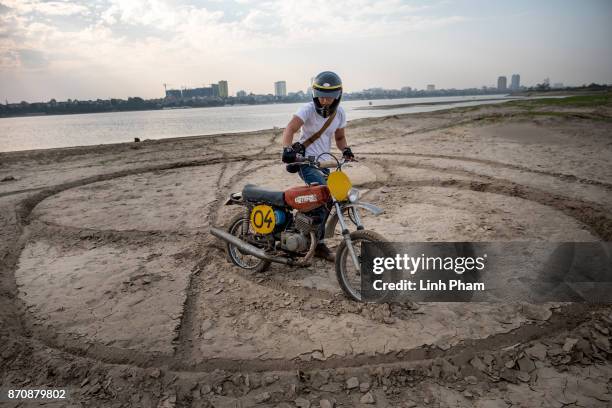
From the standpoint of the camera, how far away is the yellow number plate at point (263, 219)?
4.36 metres

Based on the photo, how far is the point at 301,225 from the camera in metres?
4.14

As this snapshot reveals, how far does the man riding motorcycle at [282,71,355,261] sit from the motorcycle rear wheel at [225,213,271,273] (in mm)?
822

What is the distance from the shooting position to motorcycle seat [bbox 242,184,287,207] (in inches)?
170

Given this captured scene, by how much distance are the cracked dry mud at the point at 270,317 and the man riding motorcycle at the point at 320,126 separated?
1.11 m

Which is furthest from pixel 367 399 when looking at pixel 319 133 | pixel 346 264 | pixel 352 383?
pixel 319 133

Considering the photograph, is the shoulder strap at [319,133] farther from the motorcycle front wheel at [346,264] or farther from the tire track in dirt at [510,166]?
the tire track in dirt at [510,166]

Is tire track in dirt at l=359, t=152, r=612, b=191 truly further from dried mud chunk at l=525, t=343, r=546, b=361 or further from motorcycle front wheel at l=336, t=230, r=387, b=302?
motorcycle front wheel at l=336, t=230, r=387, b=302

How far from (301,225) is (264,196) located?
2.07 feet

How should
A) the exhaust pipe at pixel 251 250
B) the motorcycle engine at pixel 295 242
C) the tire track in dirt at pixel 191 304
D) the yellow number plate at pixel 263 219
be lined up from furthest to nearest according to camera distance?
the yellow number plate at pixel 263 219
the exhaust pipe at pixel 251 250
the motorcycle engine at pixel 295 242
the tire track in dirt at pixel 191 304

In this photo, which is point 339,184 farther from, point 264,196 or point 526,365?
point 526,365

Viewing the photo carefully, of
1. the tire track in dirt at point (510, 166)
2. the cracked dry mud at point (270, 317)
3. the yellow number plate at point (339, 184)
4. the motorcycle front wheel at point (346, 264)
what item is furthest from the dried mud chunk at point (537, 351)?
the tire track in dirt at point (510, 166)

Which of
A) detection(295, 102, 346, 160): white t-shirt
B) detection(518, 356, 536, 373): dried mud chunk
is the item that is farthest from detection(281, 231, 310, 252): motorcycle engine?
detection(518, 356, 536, 373): dried mud chunk

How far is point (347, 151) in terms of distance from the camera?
13.6 ft

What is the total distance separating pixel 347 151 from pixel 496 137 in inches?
469
